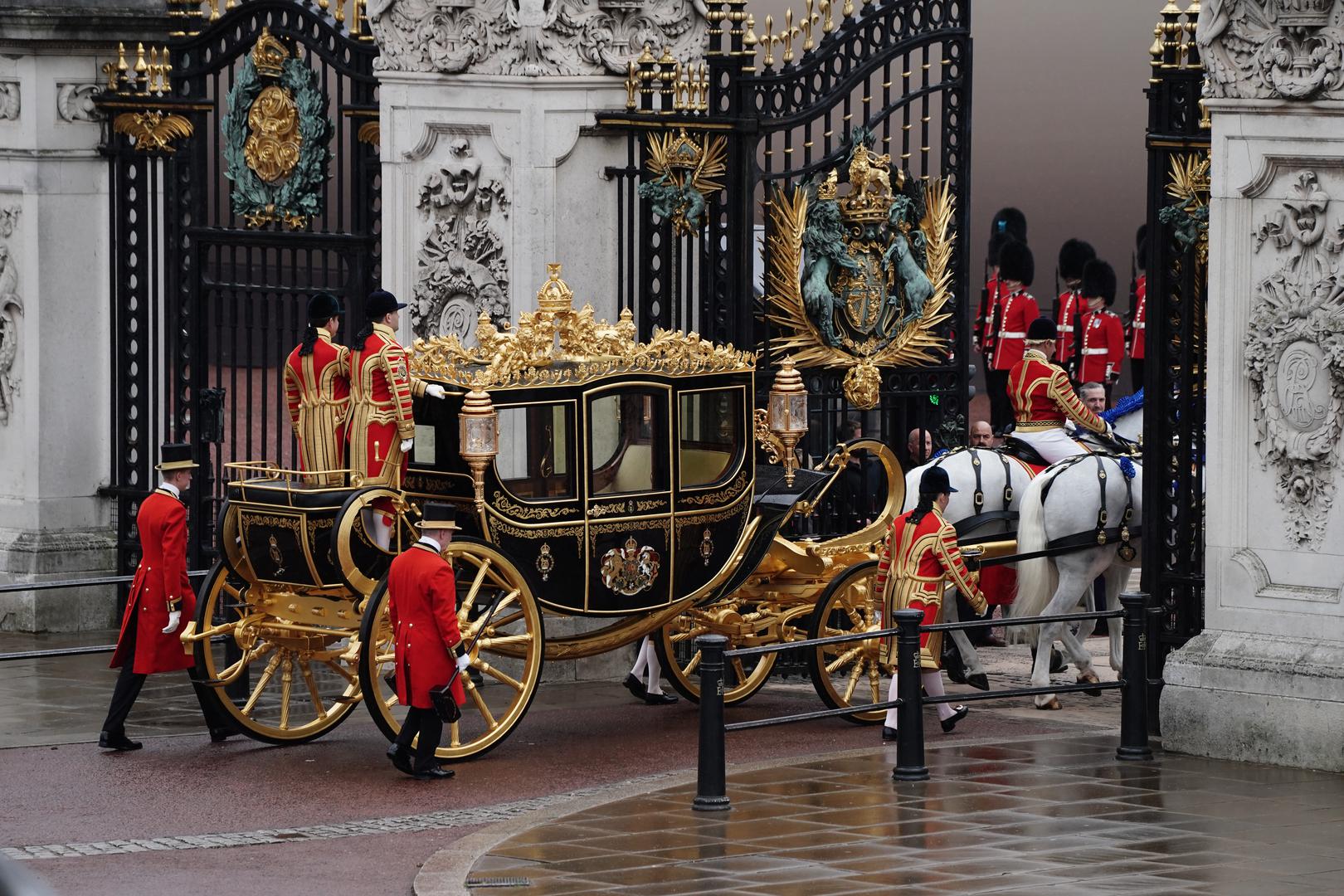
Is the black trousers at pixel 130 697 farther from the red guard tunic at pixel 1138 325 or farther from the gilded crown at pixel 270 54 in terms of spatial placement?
the red guard tunic at pixel 1138 325

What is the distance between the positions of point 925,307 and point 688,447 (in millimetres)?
2850

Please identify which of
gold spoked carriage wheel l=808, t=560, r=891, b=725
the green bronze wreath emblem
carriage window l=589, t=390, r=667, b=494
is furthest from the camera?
the green bronze wreath emblem

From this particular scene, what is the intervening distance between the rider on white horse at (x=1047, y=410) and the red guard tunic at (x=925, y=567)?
253 centimetres

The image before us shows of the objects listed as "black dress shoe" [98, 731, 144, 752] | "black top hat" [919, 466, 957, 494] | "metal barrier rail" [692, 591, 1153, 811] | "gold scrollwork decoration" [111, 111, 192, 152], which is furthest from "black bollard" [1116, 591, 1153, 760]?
"gold scrollwork decoration" [111, 111, 192, 152]

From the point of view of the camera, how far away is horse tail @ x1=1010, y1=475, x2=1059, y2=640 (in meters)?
14.9

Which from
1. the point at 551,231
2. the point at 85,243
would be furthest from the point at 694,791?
the point at 85,243

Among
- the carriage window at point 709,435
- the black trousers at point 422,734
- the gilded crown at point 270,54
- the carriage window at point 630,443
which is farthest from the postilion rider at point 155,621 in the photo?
the gilded crown at point 270,54

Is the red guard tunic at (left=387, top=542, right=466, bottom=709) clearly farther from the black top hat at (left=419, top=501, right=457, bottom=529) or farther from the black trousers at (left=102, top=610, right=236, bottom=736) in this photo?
the black trousers at (left=102, top=610, right=236, bottom=736)

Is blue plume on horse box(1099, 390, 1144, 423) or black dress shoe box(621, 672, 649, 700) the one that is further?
blue plume on horse box(1099, 390, 1144, 423)

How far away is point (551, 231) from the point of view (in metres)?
15.4

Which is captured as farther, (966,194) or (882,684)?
(966,194)

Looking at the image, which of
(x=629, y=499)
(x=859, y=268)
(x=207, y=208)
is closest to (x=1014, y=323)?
(x=859, y=268)

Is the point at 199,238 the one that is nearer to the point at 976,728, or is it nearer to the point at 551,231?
the point at 551,231

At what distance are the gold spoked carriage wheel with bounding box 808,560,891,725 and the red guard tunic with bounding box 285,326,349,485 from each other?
2596 mm
